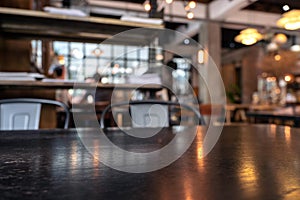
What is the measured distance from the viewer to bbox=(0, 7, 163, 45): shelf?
5.87 ft

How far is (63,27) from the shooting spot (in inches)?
78.4

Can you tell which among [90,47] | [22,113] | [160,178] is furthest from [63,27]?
[90,47]

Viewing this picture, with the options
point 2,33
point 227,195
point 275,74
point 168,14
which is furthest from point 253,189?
point 275,74

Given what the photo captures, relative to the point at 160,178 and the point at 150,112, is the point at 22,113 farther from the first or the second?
the point at 160,178

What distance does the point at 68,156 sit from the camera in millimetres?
556

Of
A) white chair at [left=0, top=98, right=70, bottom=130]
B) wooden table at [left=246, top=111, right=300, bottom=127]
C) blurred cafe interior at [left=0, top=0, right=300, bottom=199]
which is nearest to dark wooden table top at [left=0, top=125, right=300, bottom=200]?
blurred cafe interior at [left=0, top=0, right=300, bottom=199]

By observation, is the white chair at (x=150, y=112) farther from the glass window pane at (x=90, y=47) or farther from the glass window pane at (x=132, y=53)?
the glass window pane at (x=90, y=47)

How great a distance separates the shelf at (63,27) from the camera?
1.79 meters

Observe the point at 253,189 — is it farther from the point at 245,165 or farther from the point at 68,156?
the point at 68,156

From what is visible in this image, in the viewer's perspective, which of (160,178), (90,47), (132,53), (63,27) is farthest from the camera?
(90,47)

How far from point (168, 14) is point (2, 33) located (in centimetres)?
553

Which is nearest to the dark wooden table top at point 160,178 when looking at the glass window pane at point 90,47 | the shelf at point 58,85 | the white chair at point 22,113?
the white chair at point 22,113

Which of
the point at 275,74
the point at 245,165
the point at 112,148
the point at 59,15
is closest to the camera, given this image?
the point at 245,165

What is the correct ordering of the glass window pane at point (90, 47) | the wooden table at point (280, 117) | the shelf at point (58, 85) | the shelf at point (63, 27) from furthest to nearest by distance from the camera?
the glass window pane at point (90, 47) → the wooden table at point (280, 117) → the shelf at point (63, 27) → the shelf at point (58, 85)
